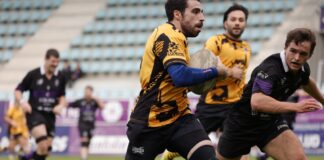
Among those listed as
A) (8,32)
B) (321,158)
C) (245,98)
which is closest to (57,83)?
(245,98)

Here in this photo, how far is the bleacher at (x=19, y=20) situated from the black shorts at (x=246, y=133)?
24.8 m

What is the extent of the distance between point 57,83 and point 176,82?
7332 millimetres

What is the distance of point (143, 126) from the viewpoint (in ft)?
24.0

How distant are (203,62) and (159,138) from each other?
88 centimetres

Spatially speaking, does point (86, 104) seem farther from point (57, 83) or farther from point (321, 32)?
point (321, 32)

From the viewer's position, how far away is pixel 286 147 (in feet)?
26.5

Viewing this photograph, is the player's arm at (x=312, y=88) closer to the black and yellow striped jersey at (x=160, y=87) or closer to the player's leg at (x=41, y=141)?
the black and yellow striped jersey at (x=160, y=87)

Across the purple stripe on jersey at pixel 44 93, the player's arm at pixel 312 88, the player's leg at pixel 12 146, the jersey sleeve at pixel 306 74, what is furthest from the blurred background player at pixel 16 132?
the jersey sleeve at pixel 306 74

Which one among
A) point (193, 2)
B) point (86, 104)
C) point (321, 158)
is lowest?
point (321, 158)

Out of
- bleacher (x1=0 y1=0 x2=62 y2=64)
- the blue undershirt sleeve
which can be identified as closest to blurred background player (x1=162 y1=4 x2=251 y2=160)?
the blue undershirt sleeve

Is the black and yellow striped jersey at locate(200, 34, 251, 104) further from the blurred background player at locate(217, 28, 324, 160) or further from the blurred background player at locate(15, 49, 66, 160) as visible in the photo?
the blurred background player at locate(15, 49, 66, 160)

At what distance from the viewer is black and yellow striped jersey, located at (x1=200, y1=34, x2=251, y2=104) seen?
10.9 metres

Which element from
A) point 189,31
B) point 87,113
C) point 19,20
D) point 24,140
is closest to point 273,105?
point 189,31

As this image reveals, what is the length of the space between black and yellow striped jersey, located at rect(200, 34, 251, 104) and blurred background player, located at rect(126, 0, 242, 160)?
3.55 meters
